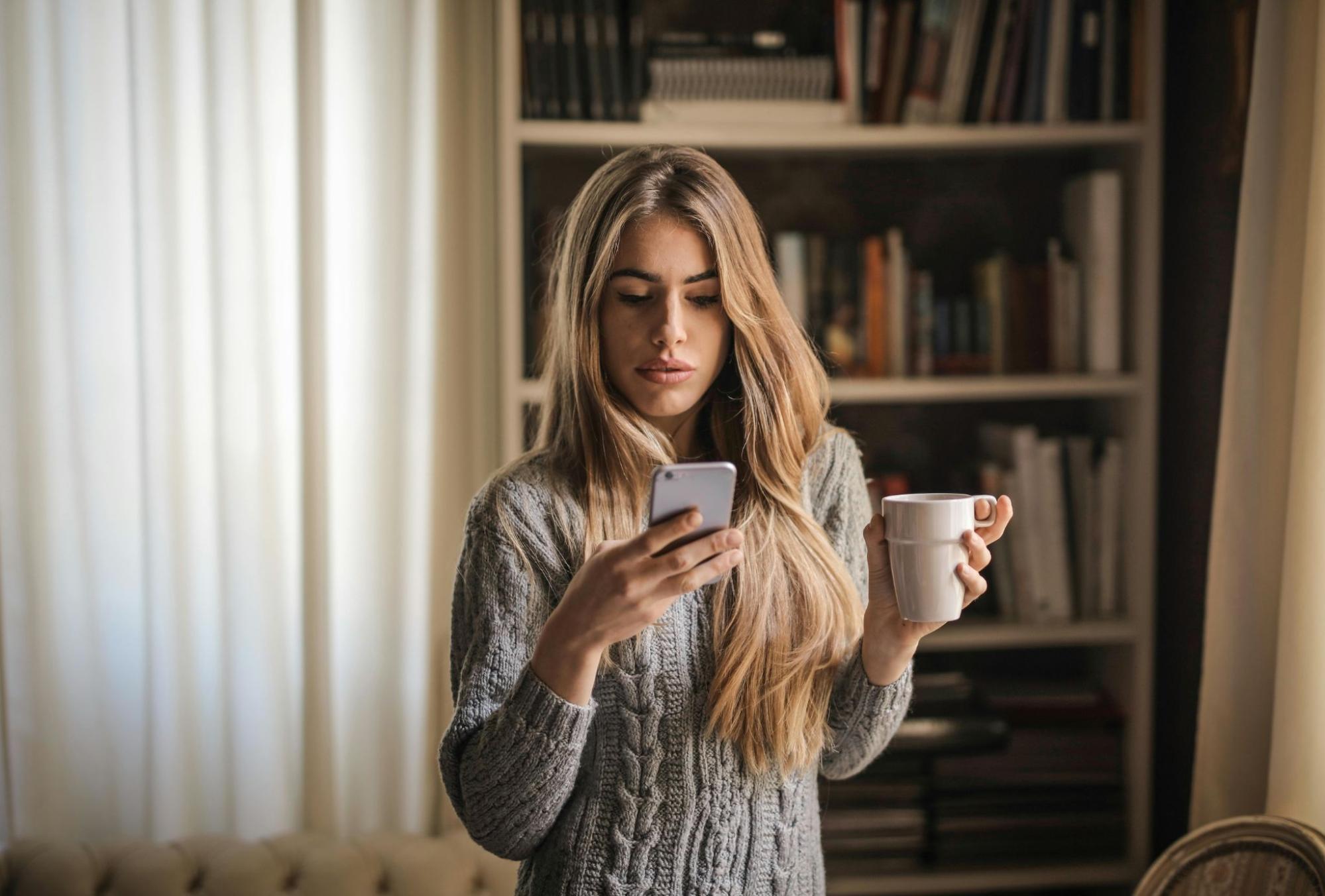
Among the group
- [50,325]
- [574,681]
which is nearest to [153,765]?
[50,325]

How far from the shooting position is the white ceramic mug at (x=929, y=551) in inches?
35.1

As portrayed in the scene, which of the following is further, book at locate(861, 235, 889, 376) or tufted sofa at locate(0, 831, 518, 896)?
book at locate(861, 235, 889, 376)

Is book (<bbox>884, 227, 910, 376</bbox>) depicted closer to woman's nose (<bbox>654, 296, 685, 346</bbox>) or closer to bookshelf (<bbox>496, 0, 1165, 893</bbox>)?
bookshelf (<bbox>496, 0, 1165, 893</bbox>)

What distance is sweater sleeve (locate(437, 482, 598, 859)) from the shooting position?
0.92 m

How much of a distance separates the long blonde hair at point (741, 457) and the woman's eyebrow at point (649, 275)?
0.01 metres

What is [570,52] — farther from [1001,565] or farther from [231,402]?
[1001,565]

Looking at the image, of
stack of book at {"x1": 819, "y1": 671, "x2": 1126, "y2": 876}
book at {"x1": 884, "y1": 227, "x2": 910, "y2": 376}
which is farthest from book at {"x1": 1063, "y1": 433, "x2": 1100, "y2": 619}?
book at {"x1": 884, "y1": 227, "x2": 910, "y2": 376}

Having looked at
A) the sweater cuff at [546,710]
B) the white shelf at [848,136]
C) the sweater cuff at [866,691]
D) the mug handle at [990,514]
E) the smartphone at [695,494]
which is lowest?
the sweater cuff at [866,691]

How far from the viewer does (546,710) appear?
91cm

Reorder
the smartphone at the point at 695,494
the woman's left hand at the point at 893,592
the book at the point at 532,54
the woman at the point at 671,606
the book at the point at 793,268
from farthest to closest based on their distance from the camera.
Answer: the book at the point at 793,268 → the book at the point at 532,54 → the woman at the point at 671,606 → the woman's left hand at the point at 893,592 → the smartphone at the point at 695,494

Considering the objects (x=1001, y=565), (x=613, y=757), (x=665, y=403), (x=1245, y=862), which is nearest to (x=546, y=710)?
(x=613, y=757)

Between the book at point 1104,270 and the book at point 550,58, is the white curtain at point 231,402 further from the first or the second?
the book at point 1104,270

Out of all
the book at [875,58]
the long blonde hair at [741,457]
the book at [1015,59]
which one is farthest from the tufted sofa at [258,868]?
the book at [1015,59]

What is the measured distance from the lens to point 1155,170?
5.93 ft
